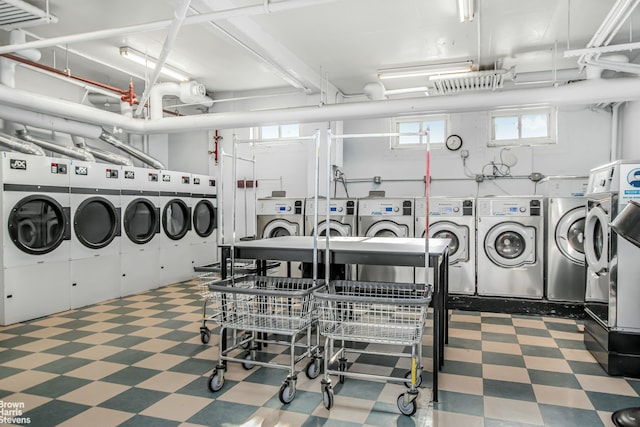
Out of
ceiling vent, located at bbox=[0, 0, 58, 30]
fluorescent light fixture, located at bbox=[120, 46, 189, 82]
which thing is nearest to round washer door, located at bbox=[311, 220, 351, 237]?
fluorescent light fixture, located at bbox=[120, 46, 189, 82]

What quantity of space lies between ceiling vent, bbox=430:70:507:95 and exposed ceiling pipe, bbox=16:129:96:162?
488cm

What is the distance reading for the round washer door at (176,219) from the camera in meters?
6.67

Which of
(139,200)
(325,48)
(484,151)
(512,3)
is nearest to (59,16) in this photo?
(139,200)

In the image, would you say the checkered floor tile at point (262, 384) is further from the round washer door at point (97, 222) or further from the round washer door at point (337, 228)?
the round washer door at point (337, 228)

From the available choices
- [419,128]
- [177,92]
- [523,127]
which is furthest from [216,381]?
[523,127]

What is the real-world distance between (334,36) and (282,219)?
2.71m

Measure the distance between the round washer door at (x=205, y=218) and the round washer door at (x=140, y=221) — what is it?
3.10 feet

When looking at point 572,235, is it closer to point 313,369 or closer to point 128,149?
point 313,369

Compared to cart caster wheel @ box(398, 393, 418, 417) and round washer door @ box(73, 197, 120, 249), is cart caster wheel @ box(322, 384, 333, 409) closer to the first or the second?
cart caster wheel @ box(398, 393, 418, 417)

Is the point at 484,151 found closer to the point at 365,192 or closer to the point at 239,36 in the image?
A: the point at 365,192

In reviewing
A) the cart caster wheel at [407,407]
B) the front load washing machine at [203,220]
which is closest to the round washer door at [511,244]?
the cart caster wheel at [407,407]

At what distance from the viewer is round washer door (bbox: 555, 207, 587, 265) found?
5.14 meters

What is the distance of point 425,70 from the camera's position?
6227 millimetres

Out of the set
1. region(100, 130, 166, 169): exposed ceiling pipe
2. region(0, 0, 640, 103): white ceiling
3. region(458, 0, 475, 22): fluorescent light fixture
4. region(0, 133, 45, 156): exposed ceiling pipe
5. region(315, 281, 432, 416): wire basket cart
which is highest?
region(0, 0, 640, 103): white ceiling
